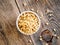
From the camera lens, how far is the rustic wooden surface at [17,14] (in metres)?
1.90

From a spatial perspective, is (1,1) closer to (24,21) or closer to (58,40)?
(24,21)

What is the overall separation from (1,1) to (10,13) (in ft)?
0.36

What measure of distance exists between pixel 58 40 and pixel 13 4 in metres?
0.42

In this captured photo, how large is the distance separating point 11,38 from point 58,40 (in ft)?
1.11

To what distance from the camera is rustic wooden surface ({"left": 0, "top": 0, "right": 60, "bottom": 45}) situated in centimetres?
190

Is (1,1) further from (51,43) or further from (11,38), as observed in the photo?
(51,43)

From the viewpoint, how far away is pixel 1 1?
1935mm

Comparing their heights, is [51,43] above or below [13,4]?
below

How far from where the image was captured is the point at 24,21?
1882 millimetres

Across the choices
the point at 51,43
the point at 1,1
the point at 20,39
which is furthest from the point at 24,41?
the point at 1,1

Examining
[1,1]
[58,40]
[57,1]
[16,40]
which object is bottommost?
[58,40]

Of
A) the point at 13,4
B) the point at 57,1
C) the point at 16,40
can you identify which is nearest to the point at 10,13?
the point at 13,4

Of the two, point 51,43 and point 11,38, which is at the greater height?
point 11,38

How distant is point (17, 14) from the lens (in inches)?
75.9
